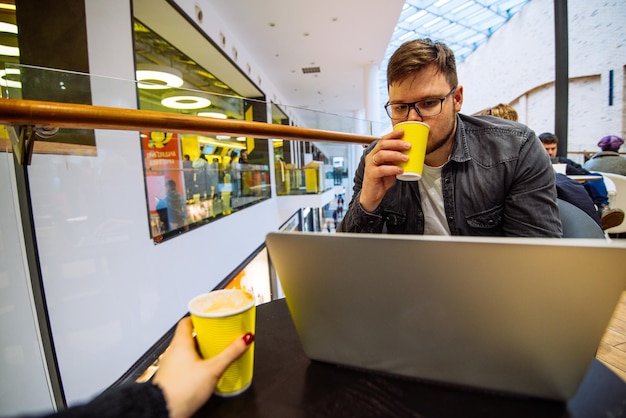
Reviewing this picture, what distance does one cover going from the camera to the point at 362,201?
32.9 inches

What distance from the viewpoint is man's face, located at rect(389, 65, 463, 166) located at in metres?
0.96

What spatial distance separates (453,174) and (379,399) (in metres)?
0.79

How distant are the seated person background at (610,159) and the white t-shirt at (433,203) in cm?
442

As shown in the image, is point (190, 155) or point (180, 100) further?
point (190, 155)

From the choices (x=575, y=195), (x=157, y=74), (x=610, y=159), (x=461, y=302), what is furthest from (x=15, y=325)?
(x=610, y=159)

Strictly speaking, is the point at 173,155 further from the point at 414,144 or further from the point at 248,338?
the point at 248,338

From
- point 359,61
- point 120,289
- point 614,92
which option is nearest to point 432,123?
point 120,289

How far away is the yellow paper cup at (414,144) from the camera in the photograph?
2.30 ft

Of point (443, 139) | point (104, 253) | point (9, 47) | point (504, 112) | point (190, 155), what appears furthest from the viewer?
point (190, 155)

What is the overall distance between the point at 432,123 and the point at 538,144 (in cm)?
34

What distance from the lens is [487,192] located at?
93cm

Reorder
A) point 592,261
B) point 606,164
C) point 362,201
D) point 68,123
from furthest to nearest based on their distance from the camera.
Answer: point 606,164 < point 362,201 < point 68,123 < point 592,261

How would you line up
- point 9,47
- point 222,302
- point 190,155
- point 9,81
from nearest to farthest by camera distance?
1. point 222,302
2. point 9,81
3. point 9,47
4. point 190,155

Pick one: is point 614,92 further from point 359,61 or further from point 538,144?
point 538,144
